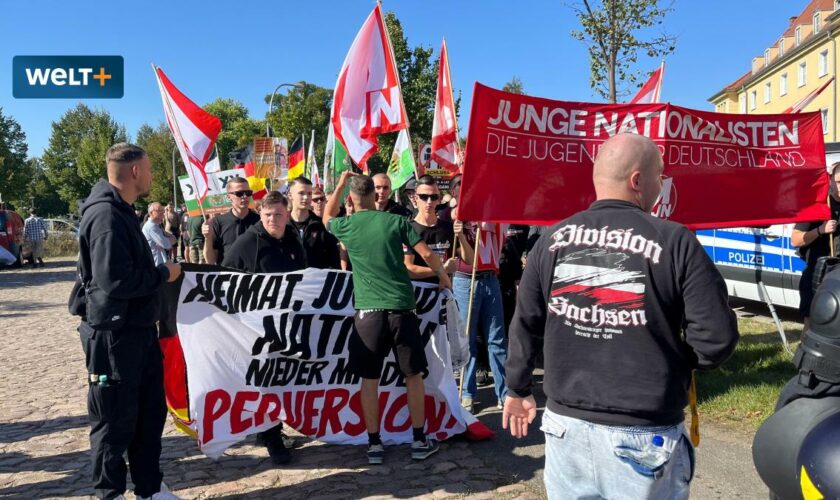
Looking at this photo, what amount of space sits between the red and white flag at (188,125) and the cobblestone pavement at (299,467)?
9.21 feet

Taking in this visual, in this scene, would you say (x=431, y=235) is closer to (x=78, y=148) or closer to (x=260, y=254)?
(x=260, y=254)

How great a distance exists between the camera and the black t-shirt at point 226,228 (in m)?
6.82

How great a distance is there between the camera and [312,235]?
6055mm

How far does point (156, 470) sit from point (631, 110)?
169 inches

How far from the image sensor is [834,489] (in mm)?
2121

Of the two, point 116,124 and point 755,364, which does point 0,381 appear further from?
point 116,124

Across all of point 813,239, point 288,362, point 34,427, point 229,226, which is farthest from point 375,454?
point 813,239

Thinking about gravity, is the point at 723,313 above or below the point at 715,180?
below

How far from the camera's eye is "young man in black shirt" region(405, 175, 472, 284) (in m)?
5.35

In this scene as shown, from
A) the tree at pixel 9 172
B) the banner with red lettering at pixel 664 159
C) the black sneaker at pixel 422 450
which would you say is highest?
the tree at pixel 9 172

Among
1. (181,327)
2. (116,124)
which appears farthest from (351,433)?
(116,124)

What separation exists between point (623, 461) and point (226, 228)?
18.1 feet

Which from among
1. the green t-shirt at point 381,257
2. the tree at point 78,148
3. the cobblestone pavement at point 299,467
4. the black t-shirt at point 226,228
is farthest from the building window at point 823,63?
the tree at point 78,148

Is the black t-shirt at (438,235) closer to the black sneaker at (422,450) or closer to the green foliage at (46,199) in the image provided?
the black sneaker at (422,450)
